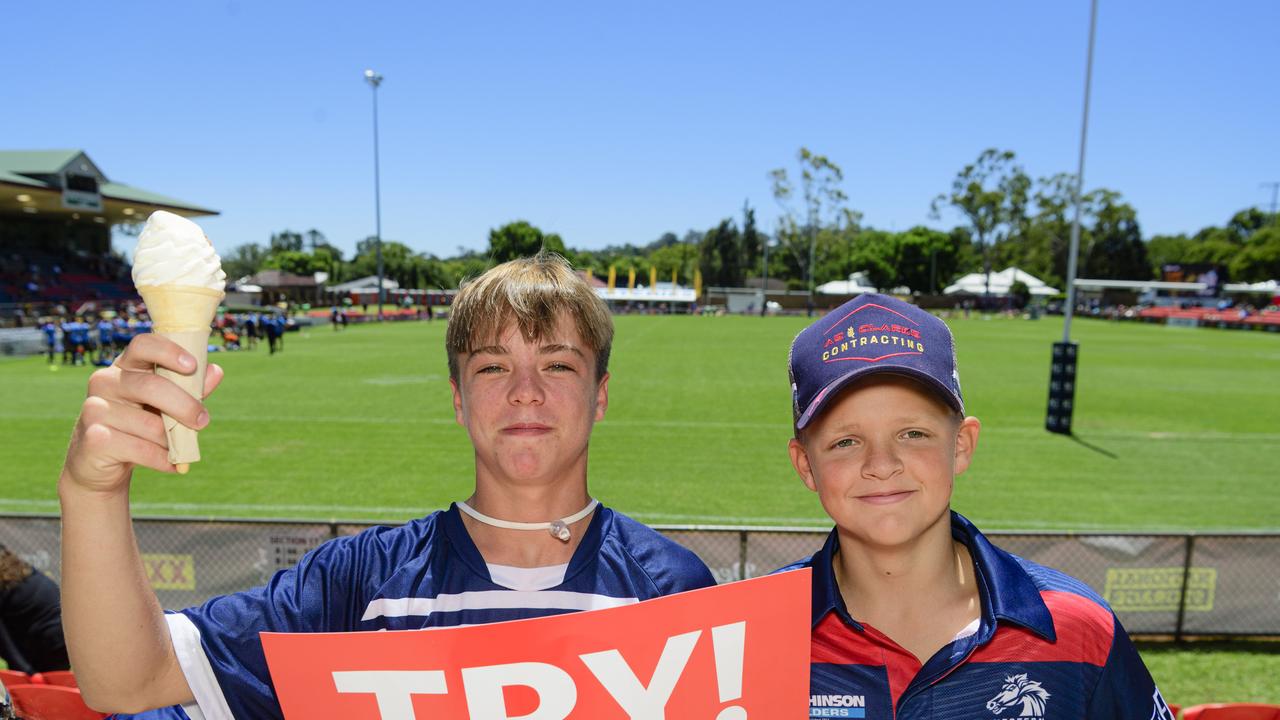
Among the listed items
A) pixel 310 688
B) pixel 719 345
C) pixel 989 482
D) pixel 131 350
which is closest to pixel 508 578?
pixel 310 688

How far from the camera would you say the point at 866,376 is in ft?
6.91

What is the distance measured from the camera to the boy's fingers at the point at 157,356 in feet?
4.68

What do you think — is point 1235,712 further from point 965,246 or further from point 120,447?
point 965,246

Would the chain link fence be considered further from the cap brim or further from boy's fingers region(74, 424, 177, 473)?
boy's fingers region(74, 424, 177, 473)

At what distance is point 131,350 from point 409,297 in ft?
316

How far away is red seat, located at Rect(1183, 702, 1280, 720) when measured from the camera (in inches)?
127

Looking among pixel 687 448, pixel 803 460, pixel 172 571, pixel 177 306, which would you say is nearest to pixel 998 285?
pixel 687 448

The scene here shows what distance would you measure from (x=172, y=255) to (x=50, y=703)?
2.99 metres

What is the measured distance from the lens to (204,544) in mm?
6527

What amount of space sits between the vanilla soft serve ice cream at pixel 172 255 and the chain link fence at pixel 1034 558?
526 cm

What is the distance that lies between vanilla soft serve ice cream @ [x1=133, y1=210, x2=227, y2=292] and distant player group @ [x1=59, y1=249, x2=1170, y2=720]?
78 cm

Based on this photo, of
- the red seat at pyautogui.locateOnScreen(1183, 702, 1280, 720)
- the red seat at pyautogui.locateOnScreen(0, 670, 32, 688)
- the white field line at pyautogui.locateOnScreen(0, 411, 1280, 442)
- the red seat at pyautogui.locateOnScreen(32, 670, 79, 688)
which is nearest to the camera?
the red seat at pyautogui.locateOnScreen(1183, 702, 1280, 720)

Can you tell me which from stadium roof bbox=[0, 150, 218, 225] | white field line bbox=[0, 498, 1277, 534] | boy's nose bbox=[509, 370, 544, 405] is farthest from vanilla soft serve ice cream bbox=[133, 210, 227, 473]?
stadium roof bbox=[0, 150, 218, 225]

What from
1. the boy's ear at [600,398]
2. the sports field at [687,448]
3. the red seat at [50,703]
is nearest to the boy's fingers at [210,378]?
the boy's ear at [600,398]
